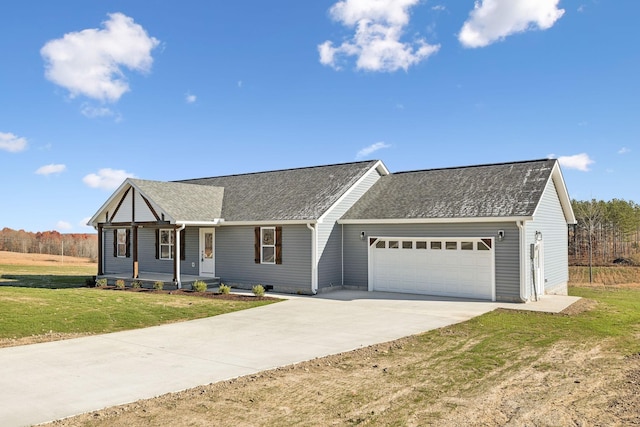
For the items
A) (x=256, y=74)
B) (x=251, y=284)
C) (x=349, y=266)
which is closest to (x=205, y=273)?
(x=251, y=284)

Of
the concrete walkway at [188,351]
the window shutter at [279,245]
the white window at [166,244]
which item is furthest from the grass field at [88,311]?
the white window at [166,244]

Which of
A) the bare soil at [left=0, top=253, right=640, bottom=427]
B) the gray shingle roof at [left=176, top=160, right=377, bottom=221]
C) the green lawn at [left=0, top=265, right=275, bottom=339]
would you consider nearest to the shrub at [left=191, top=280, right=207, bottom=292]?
the green lawn at [left=0, top=265, right=275, bottom=339]

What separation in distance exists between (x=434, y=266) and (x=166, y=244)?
12.6m

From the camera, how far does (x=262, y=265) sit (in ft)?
65.3

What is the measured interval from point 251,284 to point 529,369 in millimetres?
13598

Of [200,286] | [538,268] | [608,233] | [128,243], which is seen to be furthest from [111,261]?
[608,233]

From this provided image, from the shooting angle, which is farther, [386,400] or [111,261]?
[111,261]

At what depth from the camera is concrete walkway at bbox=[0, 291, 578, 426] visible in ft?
22.1

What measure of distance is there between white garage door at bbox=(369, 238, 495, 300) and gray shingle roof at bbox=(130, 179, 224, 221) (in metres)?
7.40

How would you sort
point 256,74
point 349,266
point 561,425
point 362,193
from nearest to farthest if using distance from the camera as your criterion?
1. point 561,425
2. point 349,266
3. point 362,193
4. point 256,74

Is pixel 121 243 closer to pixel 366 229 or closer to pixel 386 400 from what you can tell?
pixel 366 229

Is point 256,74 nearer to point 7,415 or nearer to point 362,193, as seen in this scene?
point 362,193

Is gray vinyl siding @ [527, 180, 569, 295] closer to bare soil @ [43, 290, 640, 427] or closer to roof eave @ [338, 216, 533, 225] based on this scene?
roof eave @ [338, 216, 533, 225]

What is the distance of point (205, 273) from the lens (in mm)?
21641
